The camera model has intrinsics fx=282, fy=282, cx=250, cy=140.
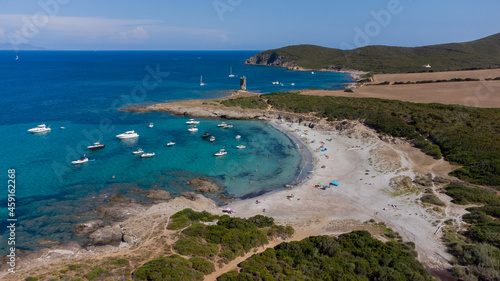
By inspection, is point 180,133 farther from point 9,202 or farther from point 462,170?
point 462,170

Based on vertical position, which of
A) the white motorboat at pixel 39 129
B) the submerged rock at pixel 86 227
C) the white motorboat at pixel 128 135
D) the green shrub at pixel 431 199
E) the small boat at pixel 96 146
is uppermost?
the white motorboat at pixel 39 129

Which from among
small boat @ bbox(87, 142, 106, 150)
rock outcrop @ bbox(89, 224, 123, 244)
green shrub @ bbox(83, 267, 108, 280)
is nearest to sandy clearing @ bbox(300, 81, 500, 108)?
small boat @ bbox(87, 142, 106, 150)

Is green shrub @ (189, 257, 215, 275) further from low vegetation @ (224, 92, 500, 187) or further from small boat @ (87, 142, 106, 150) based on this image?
small boat @ (87, 142, 106, 150)

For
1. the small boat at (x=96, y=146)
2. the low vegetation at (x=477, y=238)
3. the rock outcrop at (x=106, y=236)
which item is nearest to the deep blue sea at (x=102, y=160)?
the rock outcrop at (x=106, y=236)

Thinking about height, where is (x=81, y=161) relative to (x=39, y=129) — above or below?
below

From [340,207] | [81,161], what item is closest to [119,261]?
[340,207]

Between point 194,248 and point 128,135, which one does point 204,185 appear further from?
point 128,135

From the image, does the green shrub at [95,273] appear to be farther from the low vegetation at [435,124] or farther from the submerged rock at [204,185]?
the low vegetation at [435,124]
